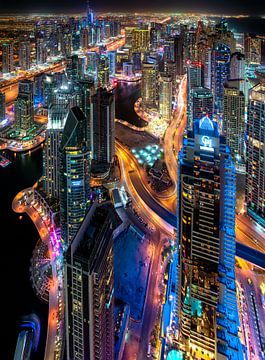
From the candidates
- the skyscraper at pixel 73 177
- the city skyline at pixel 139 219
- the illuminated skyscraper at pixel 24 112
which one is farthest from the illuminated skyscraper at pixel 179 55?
the skyscraper at pixel 73 177

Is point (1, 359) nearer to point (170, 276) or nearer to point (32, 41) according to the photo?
point (170, 276)

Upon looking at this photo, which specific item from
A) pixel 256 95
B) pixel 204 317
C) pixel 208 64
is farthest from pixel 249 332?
pixel 208 64

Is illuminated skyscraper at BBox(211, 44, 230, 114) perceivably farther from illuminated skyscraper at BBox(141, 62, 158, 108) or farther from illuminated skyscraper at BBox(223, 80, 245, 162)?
illuminated skyscraper at BBox(141, 62, 158, 108)

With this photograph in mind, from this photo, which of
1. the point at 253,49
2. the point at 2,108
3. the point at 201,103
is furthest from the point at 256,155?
the point at 253,49

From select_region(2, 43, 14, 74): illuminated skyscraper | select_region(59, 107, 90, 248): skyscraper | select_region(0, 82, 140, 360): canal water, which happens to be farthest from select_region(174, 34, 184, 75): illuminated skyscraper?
select_region(59, 107, 90, 248): skyscraper

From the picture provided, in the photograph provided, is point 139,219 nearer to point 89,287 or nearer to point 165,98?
point 89,287

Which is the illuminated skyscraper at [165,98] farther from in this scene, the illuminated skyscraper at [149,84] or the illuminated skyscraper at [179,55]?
the illuminated skyscraper at [179,55]
